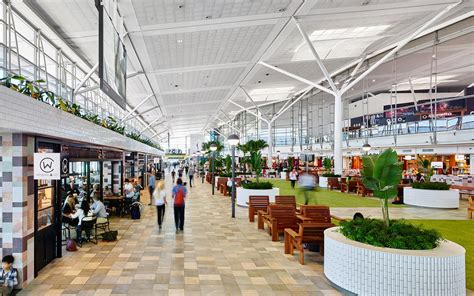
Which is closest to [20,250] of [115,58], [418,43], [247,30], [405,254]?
[115,58]

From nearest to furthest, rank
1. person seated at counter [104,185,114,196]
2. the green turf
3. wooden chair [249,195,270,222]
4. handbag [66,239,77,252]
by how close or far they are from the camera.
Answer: the green turf → handbag [66,239,77,252] → wooden chair [249,195,270,222] → person seated at counter [104,185,114,196]

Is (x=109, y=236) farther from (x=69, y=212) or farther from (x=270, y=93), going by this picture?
(x=270, y=93)

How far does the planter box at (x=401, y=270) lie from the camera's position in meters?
5.04

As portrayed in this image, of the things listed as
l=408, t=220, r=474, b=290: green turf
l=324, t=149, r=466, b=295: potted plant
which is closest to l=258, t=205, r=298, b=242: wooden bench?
l=324, t=149, r=466, b=295: potted plant

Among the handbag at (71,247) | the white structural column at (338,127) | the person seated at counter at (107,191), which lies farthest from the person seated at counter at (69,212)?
the white structural column at (338,127)

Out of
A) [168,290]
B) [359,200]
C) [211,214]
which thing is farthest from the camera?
[359,200]

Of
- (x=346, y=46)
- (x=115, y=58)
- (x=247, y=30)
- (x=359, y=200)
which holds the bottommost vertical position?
(x=359, y=200)

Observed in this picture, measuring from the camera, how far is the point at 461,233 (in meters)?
10.5

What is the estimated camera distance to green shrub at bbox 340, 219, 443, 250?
5.50 metres

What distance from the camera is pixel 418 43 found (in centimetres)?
2423

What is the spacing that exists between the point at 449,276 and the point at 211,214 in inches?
391

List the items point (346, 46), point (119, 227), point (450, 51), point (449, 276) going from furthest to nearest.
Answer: point (450, 51)
point (346, 46)
point (119, 227)
point (449, 276)

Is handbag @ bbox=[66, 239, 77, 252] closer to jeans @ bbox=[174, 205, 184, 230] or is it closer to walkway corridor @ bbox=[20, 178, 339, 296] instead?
walkway corridor @ bbox=[20, 178, 339, 296]

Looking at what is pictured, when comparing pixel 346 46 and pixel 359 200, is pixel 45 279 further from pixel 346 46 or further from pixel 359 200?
pixel 346 46
